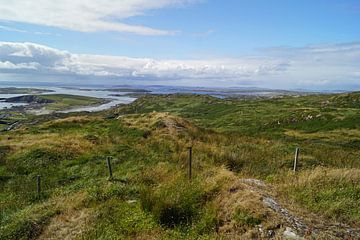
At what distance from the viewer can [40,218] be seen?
10.1 meters

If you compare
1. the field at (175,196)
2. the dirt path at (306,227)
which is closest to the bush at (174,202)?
the field at (175,196)

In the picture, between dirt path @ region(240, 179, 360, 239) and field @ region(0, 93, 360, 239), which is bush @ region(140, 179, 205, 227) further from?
dirt path @ region(240, 179, 360, 239)

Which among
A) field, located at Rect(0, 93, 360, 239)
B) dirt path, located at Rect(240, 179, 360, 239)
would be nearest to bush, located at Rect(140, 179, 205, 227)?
field, located at Rect(0, 93, 360, 239)

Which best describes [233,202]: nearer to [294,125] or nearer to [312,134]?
[312,134]

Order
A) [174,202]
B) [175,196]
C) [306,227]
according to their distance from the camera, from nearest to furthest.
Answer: [306,227], [174,202], [175,196]

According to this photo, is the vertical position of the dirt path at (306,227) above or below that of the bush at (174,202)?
above

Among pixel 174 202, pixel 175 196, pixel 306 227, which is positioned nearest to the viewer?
pixel 306 227

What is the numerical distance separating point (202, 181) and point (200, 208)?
1.33 metres

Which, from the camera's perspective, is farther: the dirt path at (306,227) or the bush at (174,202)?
the bush at (174,202)

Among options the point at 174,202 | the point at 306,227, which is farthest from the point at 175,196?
the point at 306,227

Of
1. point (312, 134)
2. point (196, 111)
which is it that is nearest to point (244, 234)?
point (312, 134)

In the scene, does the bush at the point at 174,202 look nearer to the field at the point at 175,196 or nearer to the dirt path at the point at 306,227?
the field at the point at 175,196

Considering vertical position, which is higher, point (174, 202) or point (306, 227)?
point (306, 227)

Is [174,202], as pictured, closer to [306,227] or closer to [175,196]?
[175,196]
